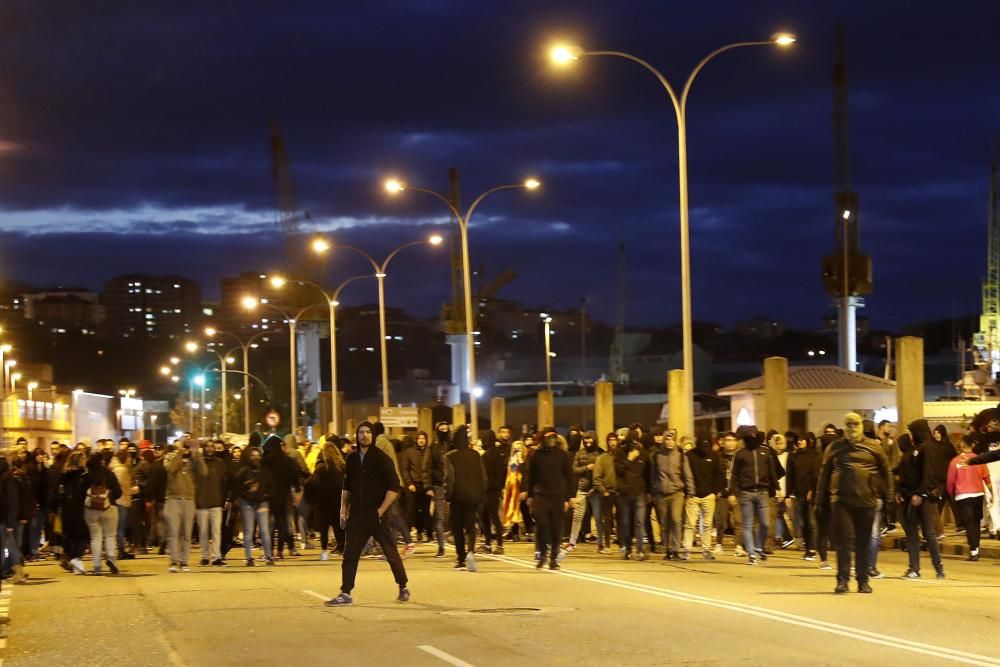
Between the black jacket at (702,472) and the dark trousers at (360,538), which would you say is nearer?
the dark trousers at (360,538)

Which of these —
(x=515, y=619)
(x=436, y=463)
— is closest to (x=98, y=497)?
(x=436, y=463)

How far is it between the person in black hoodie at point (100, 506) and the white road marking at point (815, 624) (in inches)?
265

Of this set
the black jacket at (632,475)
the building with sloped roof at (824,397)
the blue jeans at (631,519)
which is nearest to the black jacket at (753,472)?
the black jacket at (632,475)

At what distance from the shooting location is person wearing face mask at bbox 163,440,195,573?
74.1 ft

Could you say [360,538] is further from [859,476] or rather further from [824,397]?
[824,397]

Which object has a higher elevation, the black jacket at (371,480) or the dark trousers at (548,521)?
the black jacket at (371,480)

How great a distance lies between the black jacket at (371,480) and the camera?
51.6 ft

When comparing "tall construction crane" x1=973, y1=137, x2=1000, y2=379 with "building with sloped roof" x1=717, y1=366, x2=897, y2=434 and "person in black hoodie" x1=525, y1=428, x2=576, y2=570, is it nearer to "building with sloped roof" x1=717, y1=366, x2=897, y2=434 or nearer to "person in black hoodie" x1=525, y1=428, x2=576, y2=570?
"building with sloped roof" x1=717, y1=366, x2=897, y2=434

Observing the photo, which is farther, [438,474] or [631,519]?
[438,474]

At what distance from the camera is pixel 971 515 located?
71.7 feet

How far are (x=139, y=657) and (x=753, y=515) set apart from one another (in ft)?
39.1

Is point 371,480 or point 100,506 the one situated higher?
point 371,480

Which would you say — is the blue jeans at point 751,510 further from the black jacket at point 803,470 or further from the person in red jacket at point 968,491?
the person in red jacket at point 968,491

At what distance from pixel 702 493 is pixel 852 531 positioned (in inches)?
261
